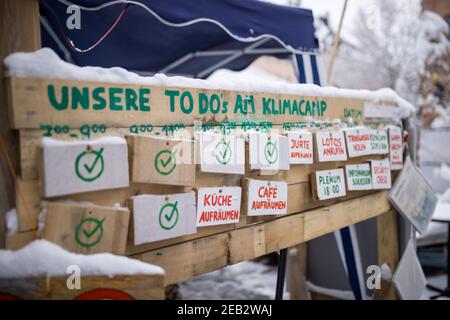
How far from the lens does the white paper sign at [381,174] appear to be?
2404mm

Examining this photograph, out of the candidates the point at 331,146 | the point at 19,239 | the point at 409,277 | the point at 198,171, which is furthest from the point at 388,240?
the point at 19,239

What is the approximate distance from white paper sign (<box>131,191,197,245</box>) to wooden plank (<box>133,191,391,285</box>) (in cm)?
8

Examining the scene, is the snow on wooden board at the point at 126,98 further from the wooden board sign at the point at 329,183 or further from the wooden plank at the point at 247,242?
the wooden plank at the point at 247,242

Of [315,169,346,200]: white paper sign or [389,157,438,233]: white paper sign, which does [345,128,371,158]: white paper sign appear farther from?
[389,157,438,233]: white paper sign

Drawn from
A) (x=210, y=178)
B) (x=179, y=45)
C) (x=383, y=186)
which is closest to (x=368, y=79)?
(x=179, y=45)

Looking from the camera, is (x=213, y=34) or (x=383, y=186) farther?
(x=213, y=34)

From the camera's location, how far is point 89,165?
1.23 m

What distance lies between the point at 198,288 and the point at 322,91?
125 inches

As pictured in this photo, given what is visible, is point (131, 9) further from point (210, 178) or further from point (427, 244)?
point (427, 244)

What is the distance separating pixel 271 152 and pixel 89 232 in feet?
2.92

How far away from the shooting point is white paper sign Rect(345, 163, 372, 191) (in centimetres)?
224

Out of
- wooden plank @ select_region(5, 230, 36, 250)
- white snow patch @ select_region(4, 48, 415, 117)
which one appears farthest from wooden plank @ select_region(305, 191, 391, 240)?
wooden plank @ select_region(5, 230, 36, 250)

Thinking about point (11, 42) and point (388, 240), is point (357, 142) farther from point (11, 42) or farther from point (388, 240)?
point (11, 42)

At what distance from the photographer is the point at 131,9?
10.2ft
